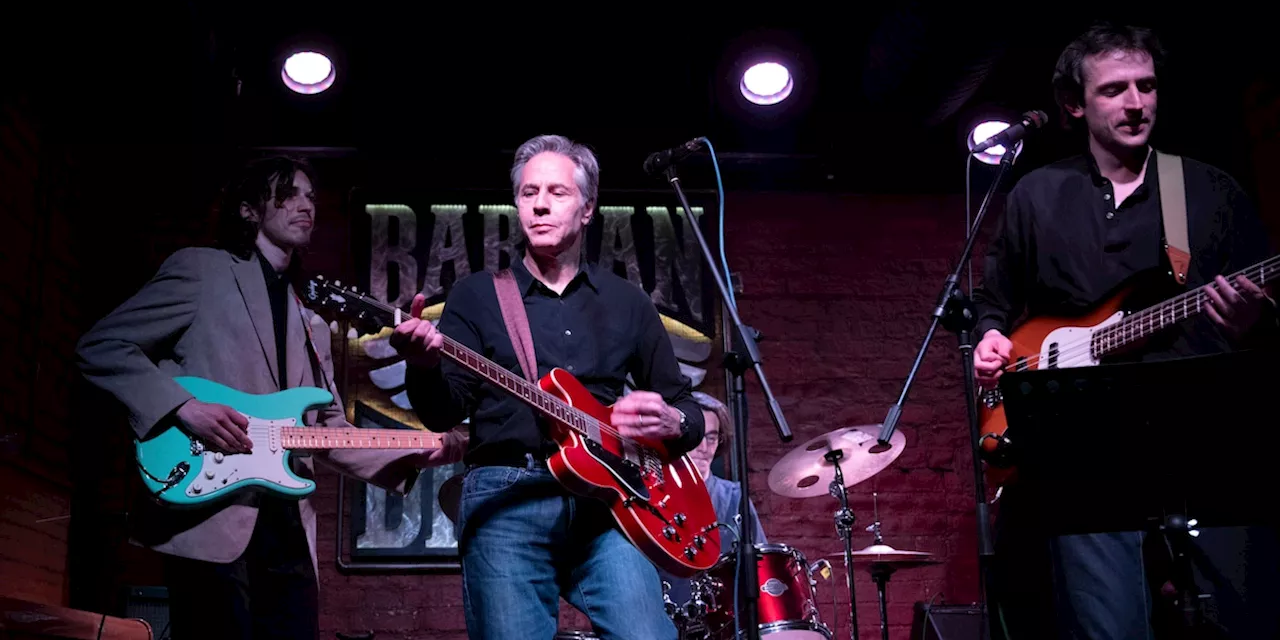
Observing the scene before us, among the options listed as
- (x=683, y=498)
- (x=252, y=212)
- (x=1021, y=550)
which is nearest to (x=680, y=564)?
(x=683, y=498)

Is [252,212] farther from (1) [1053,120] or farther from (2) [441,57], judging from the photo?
(1) [1053,120]

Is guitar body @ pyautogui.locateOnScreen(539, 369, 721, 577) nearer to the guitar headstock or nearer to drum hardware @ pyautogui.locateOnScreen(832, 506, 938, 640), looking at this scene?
the guitar headstock

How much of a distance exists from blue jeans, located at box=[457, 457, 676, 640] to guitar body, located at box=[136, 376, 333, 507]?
871 mm

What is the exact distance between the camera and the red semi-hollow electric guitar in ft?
9.18

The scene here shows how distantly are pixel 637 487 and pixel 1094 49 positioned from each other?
5.80 ft

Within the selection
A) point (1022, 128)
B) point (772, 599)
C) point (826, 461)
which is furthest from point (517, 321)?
point (826, 461)

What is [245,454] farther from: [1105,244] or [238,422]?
[1105,244]

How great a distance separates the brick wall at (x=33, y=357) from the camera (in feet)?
16.5

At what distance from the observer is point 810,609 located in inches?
190

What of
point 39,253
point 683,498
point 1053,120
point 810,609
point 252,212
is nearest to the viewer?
point 683,498

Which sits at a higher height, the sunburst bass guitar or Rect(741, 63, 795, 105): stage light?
Rect(741, 63, 795, 105): stage light

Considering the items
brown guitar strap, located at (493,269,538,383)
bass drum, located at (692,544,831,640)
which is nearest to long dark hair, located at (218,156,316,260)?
brown guitar strap, located at (493,269,538,383)

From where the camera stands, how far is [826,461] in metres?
5.12

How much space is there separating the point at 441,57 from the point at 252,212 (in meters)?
2.36
